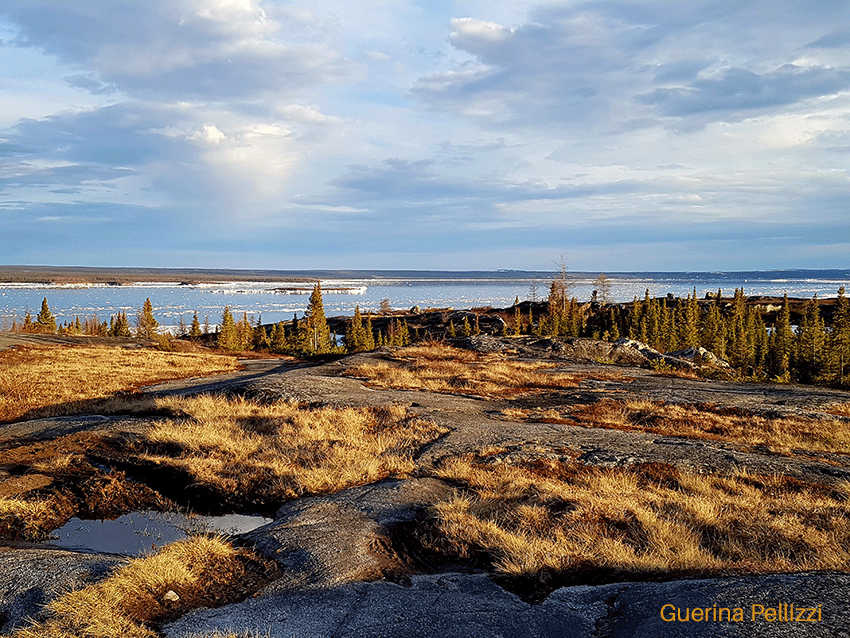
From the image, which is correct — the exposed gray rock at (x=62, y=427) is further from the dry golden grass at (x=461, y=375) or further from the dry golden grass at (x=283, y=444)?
the dry golden grass at (x=461, y=375)

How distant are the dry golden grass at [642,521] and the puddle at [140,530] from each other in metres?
3.84

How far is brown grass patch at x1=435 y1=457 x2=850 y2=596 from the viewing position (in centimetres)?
714

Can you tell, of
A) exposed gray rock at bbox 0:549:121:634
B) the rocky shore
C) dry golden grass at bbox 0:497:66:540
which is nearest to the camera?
the rocky shore

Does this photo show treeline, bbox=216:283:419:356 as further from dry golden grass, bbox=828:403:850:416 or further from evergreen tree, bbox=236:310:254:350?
dry golden grass, bbox=828:403:850:416

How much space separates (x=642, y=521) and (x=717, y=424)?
1161 centimetres

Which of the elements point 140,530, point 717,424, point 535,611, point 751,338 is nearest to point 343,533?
point 535,611

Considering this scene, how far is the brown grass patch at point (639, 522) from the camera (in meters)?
7.14

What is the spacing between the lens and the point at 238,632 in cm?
580

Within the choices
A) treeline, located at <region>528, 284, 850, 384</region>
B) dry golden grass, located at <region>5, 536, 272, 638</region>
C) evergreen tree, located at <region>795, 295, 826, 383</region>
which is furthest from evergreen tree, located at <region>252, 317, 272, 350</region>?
dry golden grass, located at <region>5, 536, 272, 638</region>

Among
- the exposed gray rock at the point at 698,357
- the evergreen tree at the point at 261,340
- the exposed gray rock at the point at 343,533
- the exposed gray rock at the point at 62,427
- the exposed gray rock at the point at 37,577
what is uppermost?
the exposed gray rock at the point at 37,577

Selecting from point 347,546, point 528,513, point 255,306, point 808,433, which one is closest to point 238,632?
point 347,546

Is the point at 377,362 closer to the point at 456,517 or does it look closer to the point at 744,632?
the point at 456,517

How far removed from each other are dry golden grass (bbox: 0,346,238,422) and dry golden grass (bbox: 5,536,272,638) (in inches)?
562

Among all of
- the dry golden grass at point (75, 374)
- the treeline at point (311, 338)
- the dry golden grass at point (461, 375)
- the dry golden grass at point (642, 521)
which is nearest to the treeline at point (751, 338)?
the treeline at point (311, 338)
